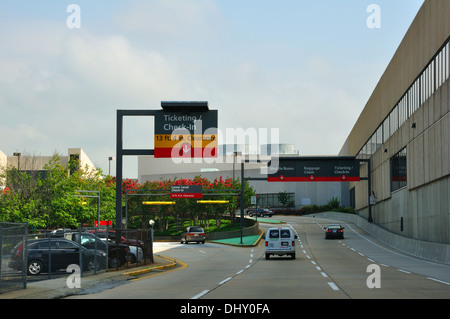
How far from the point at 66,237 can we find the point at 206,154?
366 inches

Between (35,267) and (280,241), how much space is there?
56.1ft

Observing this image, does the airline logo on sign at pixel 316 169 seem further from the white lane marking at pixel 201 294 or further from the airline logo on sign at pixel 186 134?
the white lane marking at pixel 201 294

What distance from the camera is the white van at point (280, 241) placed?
3688 cm

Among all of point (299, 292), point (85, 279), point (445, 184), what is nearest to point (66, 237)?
point (85, 279)

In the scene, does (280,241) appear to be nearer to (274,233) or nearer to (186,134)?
(274,233)

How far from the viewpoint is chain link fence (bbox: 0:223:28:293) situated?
1647 cm

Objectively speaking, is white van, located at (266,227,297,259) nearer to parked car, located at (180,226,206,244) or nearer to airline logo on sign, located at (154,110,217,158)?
airline logo on sign, located at (154,110,217,158)

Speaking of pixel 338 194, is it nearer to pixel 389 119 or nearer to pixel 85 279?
pixel 389 119

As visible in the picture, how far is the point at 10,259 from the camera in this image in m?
17.2

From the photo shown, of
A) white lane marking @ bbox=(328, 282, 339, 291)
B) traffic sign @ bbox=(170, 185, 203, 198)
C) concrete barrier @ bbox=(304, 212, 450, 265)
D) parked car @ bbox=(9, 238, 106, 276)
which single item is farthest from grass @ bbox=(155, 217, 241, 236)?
white lane marking @ bbox=(328, 282, 339, 291)

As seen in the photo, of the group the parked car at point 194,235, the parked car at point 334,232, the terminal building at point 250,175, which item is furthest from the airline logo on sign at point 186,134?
the terminal building at point 250,175

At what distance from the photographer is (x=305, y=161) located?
62.2 metres

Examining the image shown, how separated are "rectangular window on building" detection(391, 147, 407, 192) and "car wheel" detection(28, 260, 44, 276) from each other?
34.2 m

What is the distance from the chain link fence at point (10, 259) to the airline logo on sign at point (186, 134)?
15123 mm
